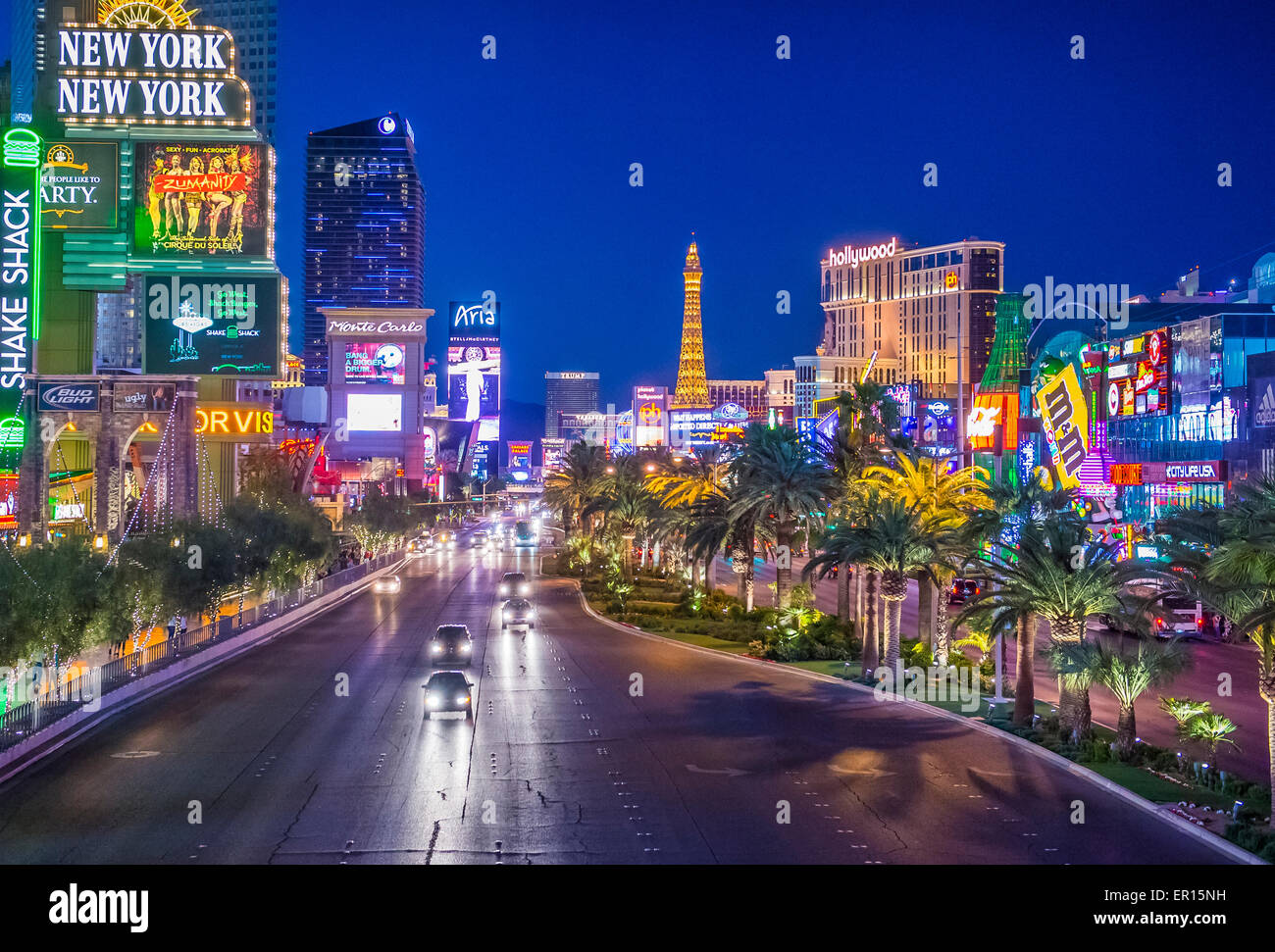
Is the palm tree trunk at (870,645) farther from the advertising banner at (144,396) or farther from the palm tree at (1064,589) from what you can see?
the advertising banner at (144,396)

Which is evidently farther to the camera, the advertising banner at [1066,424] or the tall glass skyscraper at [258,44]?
the tall glass skyscraper at [258,44]

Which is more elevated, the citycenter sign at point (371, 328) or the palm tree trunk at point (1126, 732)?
the citycenter sign at point (371, 328)

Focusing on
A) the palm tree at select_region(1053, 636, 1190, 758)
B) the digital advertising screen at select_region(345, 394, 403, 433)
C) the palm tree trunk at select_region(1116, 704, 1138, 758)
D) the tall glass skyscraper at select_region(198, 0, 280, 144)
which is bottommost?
the palm tree trunk at select_region(1116, 704, 1138, 758)

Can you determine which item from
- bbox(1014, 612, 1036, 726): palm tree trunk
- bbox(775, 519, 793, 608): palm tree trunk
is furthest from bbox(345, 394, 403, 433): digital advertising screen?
bbox(1014, 612, 1036, 726): palm tree trunk

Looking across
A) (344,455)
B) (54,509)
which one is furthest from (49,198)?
(344,455)

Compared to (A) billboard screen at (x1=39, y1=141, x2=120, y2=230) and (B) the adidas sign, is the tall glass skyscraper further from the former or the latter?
(B) the adidas sign

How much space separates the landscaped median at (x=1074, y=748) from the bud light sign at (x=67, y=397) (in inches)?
1078

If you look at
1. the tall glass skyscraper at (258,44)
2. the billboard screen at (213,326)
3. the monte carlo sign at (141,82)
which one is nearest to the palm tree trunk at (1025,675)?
the billboard screen at (213,326)

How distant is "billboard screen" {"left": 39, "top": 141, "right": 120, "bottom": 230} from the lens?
56250mm

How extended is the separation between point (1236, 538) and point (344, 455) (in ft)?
432

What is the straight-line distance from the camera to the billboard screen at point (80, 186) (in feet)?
185

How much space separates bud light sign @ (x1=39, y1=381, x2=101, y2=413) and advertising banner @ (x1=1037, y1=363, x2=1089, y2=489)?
51.8m

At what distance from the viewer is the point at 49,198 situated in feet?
185

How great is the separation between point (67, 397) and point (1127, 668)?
160 feet
